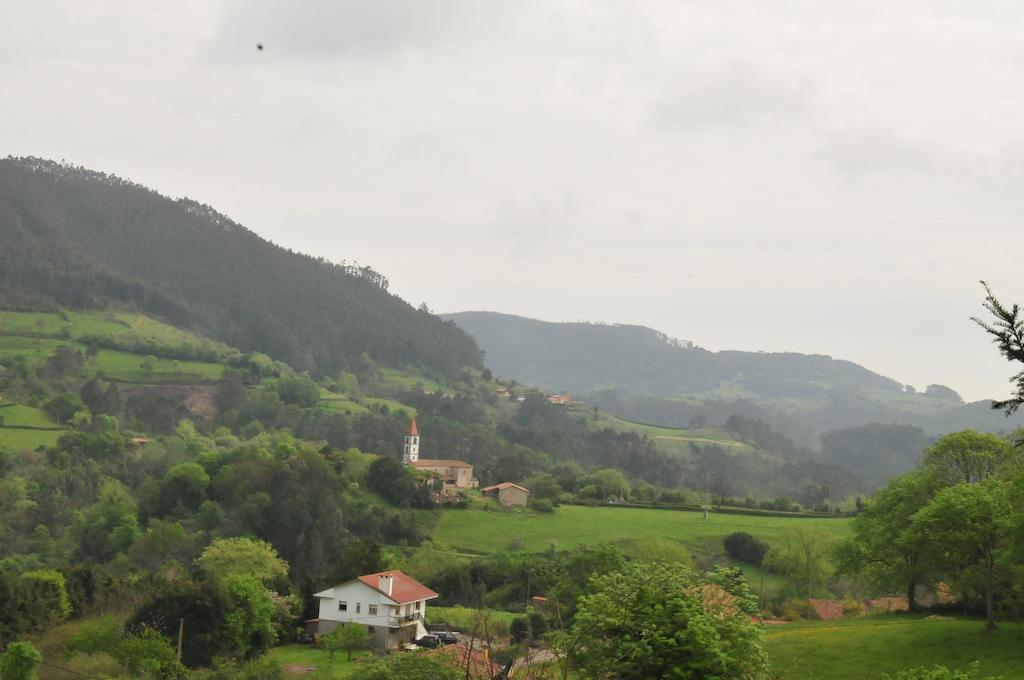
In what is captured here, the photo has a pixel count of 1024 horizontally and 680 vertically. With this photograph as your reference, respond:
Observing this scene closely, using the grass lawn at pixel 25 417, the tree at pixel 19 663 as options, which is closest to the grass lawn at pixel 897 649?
the tree at pixel 19 663

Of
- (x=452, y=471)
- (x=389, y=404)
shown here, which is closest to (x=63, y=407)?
(x=452, y=471)

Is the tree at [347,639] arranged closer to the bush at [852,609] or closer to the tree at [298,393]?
the bush at [852,609]

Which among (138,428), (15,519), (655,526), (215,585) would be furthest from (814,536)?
(138,428)

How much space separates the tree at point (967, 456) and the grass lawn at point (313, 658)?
1082 inches

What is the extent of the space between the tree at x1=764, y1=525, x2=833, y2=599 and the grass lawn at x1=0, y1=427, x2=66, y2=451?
72.5m

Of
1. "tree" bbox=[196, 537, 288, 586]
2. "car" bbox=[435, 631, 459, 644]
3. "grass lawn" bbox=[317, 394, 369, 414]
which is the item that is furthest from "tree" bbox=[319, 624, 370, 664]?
"grass lawn" bbox=[317, 394, 369, 414]

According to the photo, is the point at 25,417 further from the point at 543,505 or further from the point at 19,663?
the point at 19,663

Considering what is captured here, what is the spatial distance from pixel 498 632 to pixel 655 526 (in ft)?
132

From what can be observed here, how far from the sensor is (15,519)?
83.0 meters

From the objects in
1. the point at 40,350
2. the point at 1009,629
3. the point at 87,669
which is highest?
the point at 40,350

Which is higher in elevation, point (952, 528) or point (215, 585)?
point (952, 528)

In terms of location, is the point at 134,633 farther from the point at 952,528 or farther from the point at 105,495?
the point at 105,495

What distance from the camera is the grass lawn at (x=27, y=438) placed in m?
101

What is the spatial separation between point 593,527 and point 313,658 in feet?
128
